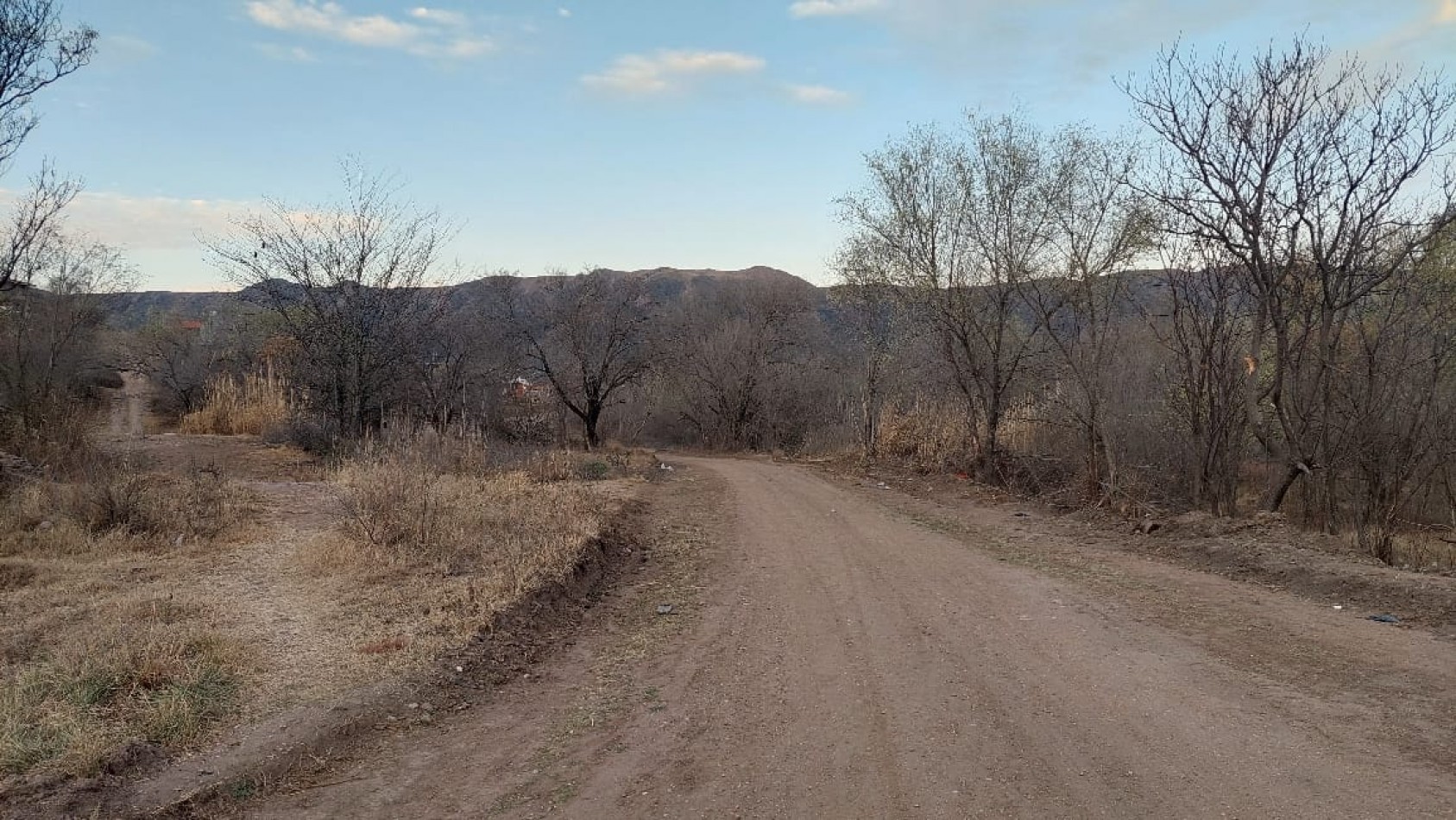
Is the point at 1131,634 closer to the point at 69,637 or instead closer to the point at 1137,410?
the point at 69,637

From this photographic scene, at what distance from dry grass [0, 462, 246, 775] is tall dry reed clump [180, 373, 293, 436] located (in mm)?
7672

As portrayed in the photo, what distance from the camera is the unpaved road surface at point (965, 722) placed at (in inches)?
154

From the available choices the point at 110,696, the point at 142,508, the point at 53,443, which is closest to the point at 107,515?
the point at 142,508

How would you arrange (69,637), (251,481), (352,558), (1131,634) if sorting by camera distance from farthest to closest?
(251,481) → (352,558) → (1131,634) → (69,637)

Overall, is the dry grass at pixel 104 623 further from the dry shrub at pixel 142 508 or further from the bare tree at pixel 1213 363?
the bare tree at pixel 1213 363

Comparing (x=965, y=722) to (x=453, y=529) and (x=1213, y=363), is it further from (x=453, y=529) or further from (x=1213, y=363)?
(x=1213, y=363)

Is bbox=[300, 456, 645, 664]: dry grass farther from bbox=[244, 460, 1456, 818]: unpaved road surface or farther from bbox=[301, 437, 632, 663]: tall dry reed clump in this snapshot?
bbox=[244, 460, 1456, 818]: unpaved road surface

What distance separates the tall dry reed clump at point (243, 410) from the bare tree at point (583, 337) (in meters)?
8.84

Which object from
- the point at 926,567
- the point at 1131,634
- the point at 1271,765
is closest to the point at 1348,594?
the point at 1131,634

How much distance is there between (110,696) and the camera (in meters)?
4.76

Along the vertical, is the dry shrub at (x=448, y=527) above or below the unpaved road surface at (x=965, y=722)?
above

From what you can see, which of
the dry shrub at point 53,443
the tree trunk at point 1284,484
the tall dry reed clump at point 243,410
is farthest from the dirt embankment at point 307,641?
the tree trunk at point 1284,484

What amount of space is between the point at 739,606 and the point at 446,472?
6.97m

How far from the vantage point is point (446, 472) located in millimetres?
12812
